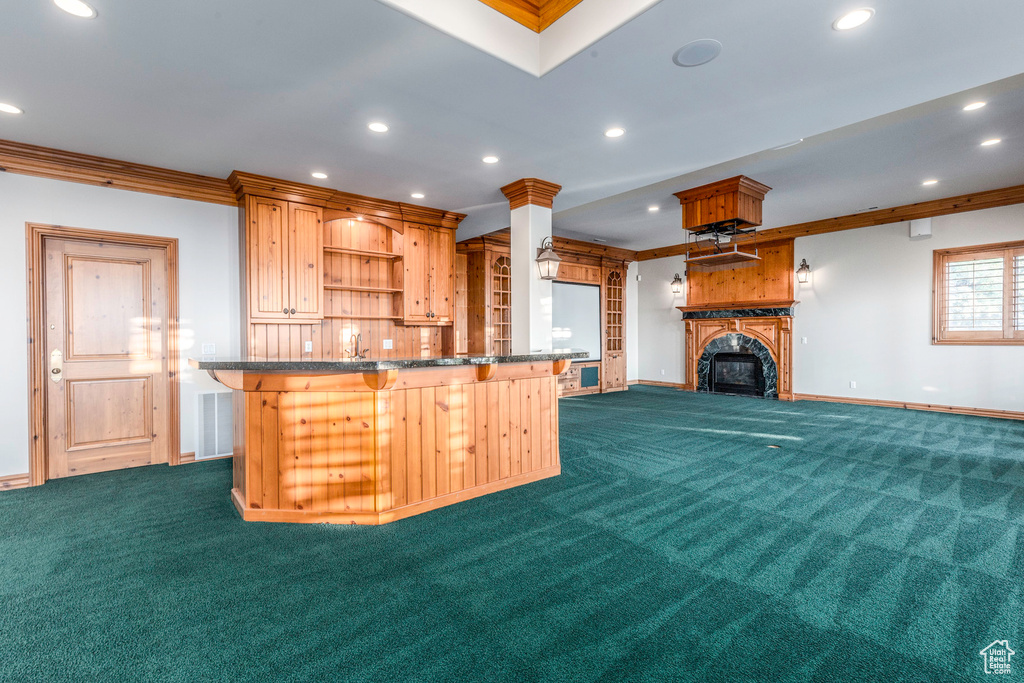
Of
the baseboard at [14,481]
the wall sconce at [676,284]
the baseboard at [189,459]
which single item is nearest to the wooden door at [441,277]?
the baseboard at [189,459]

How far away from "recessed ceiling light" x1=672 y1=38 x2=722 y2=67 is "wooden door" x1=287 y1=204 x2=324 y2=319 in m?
3.74

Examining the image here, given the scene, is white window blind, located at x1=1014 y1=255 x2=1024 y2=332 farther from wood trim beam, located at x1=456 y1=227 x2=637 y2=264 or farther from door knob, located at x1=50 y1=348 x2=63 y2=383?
door knob, located at x1=50 y1=348 x2=63 y2=383

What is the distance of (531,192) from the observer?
4.59m

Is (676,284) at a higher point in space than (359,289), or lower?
higher

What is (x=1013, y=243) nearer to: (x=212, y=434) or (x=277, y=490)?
(x=277, y=490)

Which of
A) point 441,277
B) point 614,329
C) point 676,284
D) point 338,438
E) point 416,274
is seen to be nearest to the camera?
point 338,438

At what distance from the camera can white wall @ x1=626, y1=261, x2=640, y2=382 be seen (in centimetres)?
1034

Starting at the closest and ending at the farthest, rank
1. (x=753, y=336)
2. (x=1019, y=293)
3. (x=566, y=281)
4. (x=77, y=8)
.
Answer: (x=77, y=8)
(x=1019, y=293)
(x=753, y=336)
(x=566, y=281)

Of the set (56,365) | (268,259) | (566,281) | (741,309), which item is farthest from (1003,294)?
(56,365)

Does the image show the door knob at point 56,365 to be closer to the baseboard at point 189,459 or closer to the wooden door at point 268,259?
the baseboard at point 189,459

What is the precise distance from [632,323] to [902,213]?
4.97 meters

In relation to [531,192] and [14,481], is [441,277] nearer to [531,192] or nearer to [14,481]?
[531,192]

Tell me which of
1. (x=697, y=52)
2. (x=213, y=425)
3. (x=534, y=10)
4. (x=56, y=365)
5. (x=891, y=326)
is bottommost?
(x=213, y=425)

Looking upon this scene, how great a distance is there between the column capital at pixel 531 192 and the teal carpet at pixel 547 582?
2689 mm
